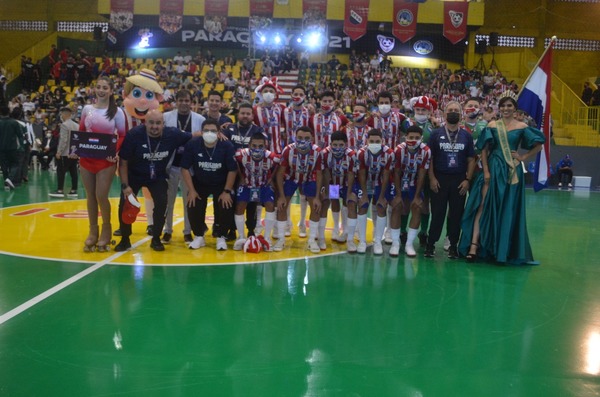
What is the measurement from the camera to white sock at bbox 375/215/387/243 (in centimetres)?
750

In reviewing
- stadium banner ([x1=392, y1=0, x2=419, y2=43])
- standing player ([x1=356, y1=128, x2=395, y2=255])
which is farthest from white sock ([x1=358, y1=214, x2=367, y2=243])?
stadium banner ([x1=392, y1=0, x2=419, y2=43])

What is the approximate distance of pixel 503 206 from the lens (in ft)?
23.8

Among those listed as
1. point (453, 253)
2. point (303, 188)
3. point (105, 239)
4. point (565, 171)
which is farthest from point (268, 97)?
point (565, 171)

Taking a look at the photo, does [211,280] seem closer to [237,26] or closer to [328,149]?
[328,149]

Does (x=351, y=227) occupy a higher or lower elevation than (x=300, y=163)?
lower

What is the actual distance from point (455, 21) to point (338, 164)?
23259mm

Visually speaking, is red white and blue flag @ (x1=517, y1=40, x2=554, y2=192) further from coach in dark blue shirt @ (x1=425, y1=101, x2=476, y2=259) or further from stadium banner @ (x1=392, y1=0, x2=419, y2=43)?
stadium banner @ (x1=392, y1=0, x2=419, y2=43)

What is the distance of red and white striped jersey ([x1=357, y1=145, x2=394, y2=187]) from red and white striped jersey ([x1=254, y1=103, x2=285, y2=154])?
1405mm

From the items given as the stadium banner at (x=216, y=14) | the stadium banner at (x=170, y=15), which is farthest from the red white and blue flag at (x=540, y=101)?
the stadium banner at (x=170, y=15)

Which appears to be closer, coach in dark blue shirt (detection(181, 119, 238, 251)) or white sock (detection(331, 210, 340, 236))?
coach in dark blue shirt (detection(181, 119, 238, 251))

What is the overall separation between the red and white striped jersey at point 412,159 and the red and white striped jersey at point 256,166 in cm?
159

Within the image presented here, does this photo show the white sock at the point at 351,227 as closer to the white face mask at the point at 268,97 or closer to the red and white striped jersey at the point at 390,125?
the red and white striped jersey at the point at 390,125

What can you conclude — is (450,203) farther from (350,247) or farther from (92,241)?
(92,241)

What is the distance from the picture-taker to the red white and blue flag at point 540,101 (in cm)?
790
